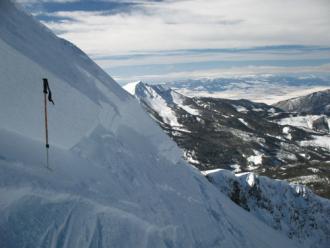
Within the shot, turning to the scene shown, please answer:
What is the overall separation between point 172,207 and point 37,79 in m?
9.72

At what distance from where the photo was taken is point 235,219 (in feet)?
93.9

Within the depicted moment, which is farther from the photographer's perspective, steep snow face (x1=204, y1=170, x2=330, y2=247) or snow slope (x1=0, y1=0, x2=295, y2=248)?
steep snow face (x1=204, y1=170, x2=330, y2=247)

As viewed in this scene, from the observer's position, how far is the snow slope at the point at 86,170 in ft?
47.9

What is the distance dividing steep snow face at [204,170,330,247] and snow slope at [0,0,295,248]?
720cm

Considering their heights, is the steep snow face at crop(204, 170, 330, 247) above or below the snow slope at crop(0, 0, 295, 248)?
below

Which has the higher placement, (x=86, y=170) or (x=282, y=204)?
(x=86, y=170)

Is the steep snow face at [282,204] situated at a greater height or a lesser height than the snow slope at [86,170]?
lesser

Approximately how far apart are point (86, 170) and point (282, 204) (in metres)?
27.8

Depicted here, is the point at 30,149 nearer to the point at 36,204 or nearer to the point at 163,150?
the point at 36,204

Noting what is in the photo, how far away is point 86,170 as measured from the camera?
18703 millimetres

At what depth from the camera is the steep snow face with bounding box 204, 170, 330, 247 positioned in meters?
38.8

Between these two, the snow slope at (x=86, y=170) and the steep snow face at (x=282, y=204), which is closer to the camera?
the snow slope at (x=86, y=170)

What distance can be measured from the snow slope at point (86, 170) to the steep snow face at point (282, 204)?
7195 mm

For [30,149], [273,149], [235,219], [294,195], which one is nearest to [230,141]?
[273,149]
